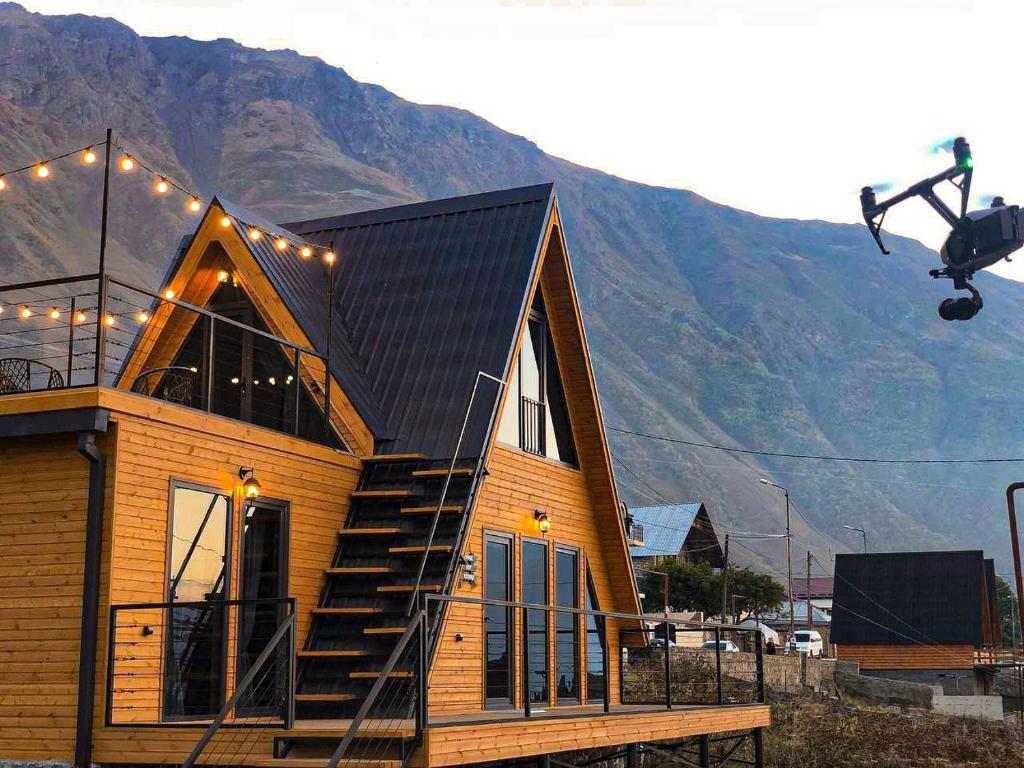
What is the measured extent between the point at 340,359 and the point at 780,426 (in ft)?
582

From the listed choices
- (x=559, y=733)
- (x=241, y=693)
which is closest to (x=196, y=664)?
(x=241, y=693)

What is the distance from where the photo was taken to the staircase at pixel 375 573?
12953 mm

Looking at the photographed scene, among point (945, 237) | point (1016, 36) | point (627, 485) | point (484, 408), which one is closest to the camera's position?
point (945, 237)

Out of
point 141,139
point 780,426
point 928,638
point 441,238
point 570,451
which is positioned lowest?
point 928,638

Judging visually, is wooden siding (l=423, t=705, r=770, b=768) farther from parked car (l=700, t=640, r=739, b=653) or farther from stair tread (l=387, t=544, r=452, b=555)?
parked car (l=700, t=640, r=739, b=653)

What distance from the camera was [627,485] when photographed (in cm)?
14212

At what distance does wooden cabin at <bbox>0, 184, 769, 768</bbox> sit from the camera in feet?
36.3

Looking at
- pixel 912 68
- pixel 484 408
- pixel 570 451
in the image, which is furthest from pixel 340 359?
pixel 912 68

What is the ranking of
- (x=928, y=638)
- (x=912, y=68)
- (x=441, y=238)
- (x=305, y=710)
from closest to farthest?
(x=912, y=68) < (x=305, y=710) < (x=441, y=238) < (x=928, y=638)

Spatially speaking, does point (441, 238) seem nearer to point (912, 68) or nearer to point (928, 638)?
point (912, 68)

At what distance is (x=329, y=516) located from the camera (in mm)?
14078

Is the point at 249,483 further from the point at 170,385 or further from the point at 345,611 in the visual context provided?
the point at 170,385

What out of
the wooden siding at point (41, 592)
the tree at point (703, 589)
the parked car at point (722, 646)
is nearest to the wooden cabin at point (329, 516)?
the wooden siding at point (41, 592)

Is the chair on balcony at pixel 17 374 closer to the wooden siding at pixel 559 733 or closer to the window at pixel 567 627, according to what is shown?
the wooden siding at pixel 559 733
